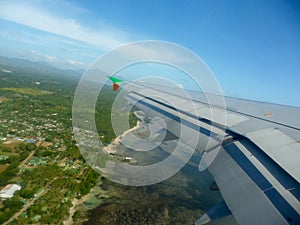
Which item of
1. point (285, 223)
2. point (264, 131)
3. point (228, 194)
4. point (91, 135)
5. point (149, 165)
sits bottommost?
point (91, 135)

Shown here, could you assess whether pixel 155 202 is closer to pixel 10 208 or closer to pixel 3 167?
pixel 10 208

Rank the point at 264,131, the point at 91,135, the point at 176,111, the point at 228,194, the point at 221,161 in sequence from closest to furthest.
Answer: the point at 228,194
the point at 221,161
the point at 264,131
the point at 176,111
the point at 91,135

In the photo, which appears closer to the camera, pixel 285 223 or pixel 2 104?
pixel 285 223

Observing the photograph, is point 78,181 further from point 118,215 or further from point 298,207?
point 298,207

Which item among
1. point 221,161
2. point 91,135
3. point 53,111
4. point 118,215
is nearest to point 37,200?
point 118,215

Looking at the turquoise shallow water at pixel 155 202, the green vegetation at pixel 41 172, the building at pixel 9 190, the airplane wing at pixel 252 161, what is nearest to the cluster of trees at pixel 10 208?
the green vegetation at pixel 41 172

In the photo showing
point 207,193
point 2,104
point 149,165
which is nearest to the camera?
point 207,193

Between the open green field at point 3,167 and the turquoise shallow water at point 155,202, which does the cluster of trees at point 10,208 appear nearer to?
the turquoise shallow water at point 155,202
